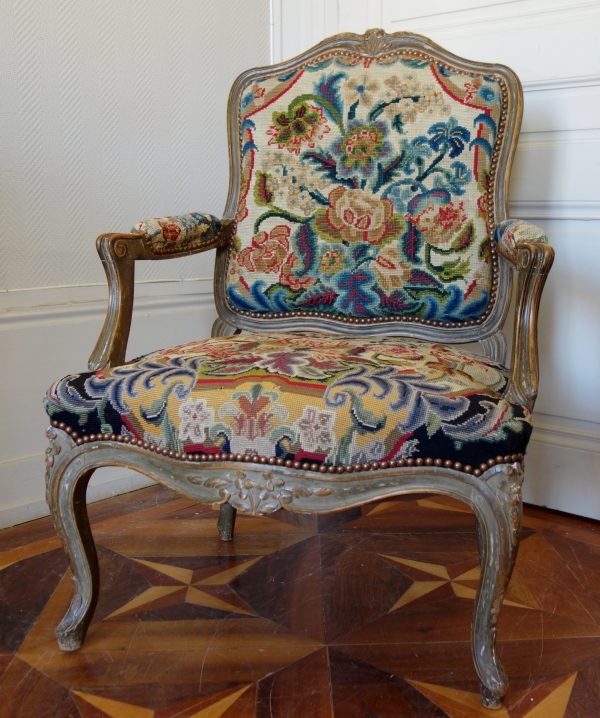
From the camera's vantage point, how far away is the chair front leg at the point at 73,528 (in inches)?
42.4

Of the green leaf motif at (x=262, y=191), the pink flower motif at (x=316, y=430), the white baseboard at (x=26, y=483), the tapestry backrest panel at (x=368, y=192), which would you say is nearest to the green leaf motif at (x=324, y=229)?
the tapestry backrest panel at (x=368, y=192)

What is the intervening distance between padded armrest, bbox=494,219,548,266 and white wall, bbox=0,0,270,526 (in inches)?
39.3

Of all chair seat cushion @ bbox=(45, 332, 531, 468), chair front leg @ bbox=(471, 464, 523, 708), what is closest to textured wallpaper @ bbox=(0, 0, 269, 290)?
chair seat cushion @ bbox=(45, 332, 531, 468)

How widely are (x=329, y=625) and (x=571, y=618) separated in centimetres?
45

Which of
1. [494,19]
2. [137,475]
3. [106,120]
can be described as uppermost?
[494,19]

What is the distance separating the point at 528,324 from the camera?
1.07 metres

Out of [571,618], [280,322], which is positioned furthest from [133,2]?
[571,618]

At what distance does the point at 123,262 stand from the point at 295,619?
0.70 m

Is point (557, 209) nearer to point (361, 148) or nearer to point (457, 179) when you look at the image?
point (457, 179)

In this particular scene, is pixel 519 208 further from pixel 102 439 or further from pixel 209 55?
pixel 102 439

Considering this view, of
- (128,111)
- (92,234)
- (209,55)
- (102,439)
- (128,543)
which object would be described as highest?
(209,55)

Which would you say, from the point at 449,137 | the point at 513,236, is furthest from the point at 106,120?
the point at 513,236

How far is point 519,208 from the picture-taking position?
1820mm

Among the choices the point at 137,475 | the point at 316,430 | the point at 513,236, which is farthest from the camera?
the point at 137,475
